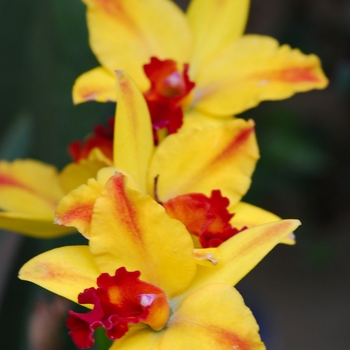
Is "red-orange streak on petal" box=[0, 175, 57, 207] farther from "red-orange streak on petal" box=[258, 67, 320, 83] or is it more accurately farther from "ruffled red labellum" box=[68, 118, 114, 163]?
"red-orange streak on petal" box=[258, 67, 320, 83]

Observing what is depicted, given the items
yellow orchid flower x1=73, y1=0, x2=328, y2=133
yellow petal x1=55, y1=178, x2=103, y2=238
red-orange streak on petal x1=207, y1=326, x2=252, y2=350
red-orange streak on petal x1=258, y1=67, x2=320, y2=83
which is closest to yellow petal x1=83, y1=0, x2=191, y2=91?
yellow orchid flower x1=73, y1=0, x2=328, y2=133

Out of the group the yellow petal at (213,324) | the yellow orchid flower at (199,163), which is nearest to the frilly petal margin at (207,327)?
the yellow petal at (213,324)

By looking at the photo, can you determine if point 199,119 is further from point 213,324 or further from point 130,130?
point 213,324

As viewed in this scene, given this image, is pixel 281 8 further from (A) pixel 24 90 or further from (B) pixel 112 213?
(B) pixel 112 213

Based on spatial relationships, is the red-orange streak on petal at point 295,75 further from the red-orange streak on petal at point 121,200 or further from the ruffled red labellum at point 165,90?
the red-orange streak on petal at point 121,200

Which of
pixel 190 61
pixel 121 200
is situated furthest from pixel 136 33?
pixel 121 200

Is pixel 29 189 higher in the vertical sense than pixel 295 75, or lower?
lower
